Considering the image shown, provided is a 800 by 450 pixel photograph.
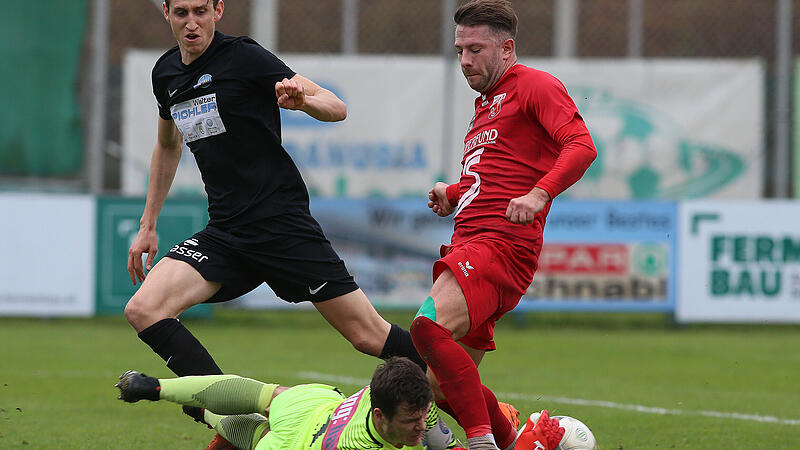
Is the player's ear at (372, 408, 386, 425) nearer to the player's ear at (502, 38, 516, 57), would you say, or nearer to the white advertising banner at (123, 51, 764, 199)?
the player's ear at (502, 38, 516, 57)

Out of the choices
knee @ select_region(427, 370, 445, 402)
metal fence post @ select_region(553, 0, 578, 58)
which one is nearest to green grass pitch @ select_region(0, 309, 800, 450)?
knee @ select_region(427, 370, 445, 402)

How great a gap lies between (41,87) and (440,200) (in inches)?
437

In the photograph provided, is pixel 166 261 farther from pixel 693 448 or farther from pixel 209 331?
pixel 209 331

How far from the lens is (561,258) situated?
13.7m

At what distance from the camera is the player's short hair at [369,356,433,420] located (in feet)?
15.2

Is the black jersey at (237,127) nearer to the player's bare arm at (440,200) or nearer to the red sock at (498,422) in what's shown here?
the player's bare arm at (440,200)

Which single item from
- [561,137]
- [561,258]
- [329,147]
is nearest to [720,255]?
[561,258]

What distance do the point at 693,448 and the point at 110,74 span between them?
12189mm

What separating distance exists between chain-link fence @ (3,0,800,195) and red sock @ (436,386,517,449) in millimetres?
9991

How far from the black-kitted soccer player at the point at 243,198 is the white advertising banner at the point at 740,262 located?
853cm

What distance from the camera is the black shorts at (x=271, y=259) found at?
562 cm

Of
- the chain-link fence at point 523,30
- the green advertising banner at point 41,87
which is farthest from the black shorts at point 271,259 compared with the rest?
the green advertising banner at point 41,87

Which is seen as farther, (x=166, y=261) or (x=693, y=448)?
(x=693, y=448)

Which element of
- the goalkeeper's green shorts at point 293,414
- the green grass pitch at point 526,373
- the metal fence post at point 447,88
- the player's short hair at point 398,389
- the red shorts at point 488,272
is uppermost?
the metal fence post at point 447,88
